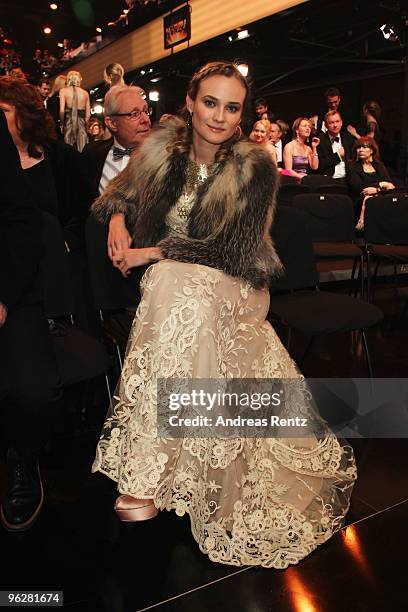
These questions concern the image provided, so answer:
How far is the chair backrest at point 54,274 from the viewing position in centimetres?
242

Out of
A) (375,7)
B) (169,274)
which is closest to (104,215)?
(169,274)

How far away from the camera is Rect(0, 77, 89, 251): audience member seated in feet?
9.22

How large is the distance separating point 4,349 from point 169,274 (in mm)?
633

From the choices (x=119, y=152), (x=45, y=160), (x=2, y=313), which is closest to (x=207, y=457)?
(x=2, y=313)

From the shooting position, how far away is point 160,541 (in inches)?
76.5

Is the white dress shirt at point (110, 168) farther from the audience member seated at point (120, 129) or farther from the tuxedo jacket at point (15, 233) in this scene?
the tuxedo jacket at point (15, 233)

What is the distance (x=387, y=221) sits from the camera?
4.85 metres

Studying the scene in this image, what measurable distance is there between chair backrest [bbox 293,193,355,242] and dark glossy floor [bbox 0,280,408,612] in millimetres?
2920

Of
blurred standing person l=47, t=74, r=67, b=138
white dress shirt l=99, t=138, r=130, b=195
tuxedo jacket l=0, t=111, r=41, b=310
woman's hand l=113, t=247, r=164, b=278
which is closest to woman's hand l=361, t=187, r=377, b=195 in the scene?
white dress shirt l=99, t=138, r=130, b=195

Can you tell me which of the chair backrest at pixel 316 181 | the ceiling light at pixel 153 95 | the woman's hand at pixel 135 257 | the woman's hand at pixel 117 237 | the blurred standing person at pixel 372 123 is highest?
the ceiling light at pixel 153 95

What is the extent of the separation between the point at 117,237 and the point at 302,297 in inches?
46.6

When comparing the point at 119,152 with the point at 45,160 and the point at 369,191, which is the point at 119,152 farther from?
the point at 369,191

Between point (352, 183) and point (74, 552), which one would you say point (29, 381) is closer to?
point (74, 552)

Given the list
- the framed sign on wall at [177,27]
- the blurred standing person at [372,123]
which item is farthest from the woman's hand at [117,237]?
the framed sign on wall at [177,27]
